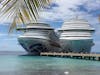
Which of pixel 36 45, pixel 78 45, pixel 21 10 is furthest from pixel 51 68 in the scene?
pixel 21 10

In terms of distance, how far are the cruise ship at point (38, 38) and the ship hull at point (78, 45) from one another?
395 centimetres

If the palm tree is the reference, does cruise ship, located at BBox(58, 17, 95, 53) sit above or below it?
below

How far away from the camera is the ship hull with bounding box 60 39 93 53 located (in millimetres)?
69062

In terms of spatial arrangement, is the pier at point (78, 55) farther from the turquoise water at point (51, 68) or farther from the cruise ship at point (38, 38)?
the turquoise water at point (51, 68)

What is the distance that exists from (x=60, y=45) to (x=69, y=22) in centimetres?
672

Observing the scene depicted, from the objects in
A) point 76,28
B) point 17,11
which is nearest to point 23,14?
point 17,11

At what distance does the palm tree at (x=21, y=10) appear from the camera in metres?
2.32

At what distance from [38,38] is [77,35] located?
7.93 meters

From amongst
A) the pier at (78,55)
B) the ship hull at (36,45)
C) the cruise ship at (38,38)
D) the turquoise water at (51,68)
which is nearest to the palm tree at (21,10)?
the turquoise water at (51,68)

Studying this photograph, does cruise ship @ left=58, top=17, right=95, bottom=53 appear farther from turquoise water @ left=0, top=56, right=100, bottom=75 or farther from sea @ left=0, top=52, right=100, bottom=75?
turquoise water @ left=0, top=56, right=100, bottom=75

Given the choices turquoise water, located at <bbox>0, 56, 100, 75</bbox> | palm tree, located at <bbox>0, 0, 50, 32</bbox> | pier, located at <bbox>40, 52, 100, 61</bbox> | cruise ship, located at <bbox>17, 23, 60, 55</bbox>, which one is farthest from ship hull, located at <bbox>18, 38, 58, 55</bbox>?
palm tree, located at <bbox>0, 0, 50, 32</bbox>

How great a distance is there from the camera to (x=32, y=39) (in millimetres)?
71188

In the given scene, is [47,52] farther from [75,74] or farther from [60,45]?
[75,74]

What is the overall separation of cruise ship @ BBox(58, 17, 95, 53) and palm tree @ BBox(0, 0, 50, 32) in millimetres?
66354
